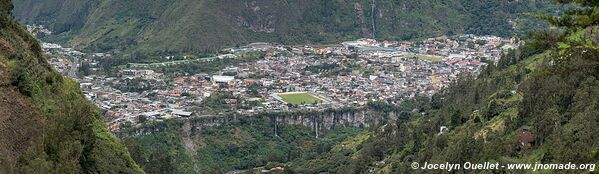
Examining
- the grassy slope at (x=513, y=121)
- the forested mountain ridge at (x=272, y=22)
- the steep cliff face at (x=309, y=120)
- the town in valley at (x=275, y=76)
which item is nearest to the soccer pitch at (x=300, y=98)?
the town in valley at (x=275, y=76)

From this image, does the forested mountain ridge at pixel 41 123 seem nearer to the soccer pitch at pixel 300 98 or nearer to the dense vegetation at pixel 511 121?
the dense vegetation at pixel 511 121

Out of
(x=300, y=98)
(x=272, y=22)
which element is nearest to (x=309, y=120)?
(x=300, y=98)

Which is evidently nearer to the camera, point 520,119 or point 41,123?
point 41,123

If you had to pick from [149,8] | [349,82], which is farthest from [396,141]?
[149,8]

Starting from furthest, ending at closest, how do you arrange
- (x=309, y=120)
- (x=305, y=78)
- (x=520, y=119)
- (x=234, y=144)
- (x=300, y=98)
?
(x=305, y=78), (x=300, y=98), (x=309, y=120), (x=234, y=144), (x=520, y=119)

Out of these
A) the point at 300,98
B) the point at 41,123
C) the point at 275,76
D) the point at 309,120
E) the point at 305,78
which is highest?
the point at 41,123

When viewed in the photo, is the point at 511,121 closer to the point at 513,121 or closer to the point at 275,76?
the point at 513,121
